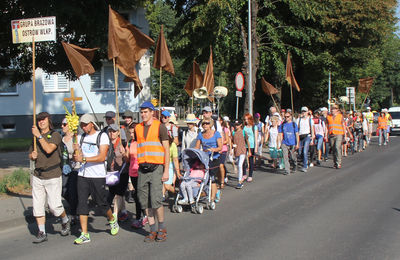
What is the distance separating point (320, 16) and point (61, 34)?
16545 millimetres

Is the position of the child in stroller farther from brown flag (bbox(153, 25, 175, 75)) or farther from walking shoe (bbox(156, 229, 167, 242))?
brown flag (bbox(153, 25, 175, 75))


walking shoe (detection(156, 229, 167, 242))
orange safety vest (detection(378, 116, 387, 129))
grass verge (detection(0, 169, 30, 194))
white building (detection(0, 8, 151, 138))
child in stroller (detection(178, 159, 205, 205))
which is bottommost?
walking shoe (detection(156, 229, 167, 242))

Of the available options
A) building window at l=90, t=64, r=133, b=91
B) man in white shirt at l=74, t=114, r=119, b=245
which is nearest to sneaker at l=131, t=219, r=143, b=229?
man in white shirt at l=74, t=114, r=119, b=245

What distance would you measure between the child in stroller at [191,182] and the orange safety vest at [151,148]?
78.0 inches

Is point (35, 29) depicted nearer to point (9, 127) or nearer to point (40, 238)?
point (40, 238)

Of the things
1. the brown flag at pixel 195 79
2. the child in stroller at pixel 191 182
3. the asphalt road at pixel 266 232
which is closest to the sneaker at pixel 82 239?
the asphalt road at pixel 266 232

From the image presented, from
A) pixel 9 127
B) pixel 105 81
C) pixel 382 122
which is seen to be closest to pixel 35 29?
pixel 382 122

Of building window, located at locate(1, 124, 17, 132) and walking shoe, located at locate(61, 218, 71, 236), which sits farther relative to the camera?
building window, located at locate(1, 124, 17, 132)

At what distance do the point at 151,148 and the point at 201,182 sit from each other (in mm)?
2278

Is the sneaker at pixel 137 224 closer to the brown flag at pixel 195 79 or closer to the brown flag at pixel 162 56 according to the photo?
the brown flag at pixel 162 56

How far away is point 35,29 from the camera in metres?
7.10

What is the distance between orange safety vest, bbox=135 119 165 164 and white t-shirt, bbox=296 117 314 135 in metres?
8.61

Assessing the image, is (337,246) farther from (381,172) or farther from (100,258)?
(381,172)

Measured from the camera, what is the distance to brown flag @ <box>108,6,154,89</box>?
846 cm
